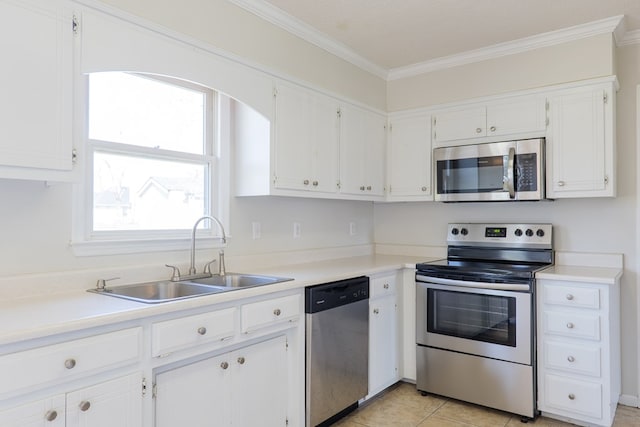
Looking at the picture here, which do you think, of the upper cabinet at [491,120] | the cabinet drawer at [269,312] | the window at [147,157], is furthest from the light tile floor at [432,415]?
the upper cabinet at [491,120]

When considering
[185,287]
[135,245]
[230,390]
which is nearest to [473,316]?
[230,390]

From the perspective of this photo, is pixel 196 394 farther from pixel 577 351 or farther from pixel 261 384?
pixel 577 351

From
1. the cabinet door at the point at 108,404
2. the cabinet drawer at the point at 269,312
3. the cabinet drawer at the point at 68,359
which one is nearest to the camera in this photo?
the cabinet drawer at the point at 68,359

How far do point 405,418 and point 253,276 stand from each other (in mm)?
1342

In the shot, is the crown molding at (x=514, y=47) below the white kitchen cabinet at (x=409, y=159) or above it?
above

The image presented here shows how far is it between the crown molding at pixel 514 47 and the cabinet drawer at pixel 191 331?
2652mm

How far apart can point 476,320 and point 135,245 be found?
2.16 meters

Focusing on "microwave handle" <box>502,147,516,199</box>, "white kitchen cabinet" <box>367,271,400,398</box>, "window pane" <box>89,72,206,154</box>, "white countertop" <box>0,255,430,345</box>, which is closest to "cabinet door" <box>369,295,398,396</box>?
"white kitchen cabinet" <box>367,271,400,398</box>

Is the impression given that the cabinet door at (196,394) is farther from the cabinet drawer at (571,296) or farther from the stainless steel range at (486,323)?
the cabinet drawer at (571,296)

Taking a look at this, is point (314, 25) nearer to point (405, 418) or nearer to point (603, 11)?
point (603, 11)

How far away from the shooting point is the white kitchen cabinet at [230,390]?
6.12 feet

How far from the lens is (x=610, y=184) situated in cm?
288

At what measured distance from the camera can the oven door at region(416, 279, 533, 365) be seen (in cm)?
279

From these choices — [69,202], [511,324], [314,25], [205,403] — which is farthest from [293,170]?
[511,324]
